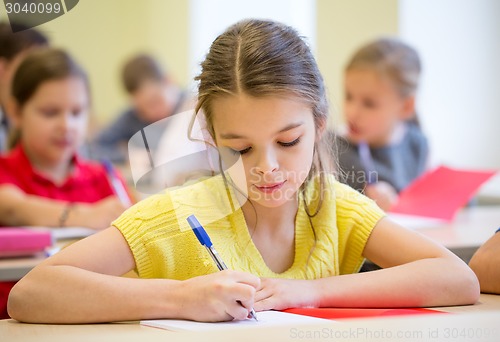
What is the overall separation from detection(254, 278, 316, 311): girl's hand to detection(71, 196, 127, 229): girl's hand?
0.84 metres

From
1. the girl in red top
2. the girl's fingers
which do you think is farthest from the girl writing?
the girl in red top

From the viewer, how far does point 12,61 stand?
7.25ft

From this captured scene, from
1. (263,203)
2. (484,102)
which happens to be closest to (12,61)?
(263,203)

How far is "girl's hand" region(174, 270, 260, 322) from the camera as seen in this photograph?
2.93ft

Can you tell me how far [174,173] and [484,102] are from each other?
254 cm

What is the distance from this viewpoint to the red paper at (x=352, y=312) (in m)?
0.94

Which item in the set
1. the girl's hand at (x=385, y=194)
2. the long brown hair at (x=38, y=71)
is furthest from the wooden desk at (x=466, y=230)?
the long brown hair at (x=38, y=71)

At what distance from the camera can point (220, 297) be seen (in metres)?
0.90

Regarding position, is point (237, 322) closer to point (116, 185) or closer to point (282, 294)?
point (282, 294)

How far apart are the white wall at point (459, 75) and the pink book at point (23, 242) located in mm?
2335

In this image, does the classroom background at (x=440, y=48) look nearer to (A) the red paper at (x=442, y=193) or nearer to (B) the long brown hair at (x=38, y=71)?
(B) the long brown hair at (x=38, y=71)

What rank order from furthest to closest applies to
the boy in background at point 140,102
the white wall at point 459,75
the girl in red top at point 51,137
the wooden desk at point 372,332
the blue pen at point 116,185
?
the boy in background at point 140,102 → the white wall at point 459,75 → the girl in red top at point 51,137 → the blue pen at point 116,185 → the wooden desk at point 372,332

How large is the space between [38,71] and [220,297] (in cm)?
136

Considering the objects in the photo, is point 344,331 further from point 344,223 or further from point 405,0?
point 405,0
